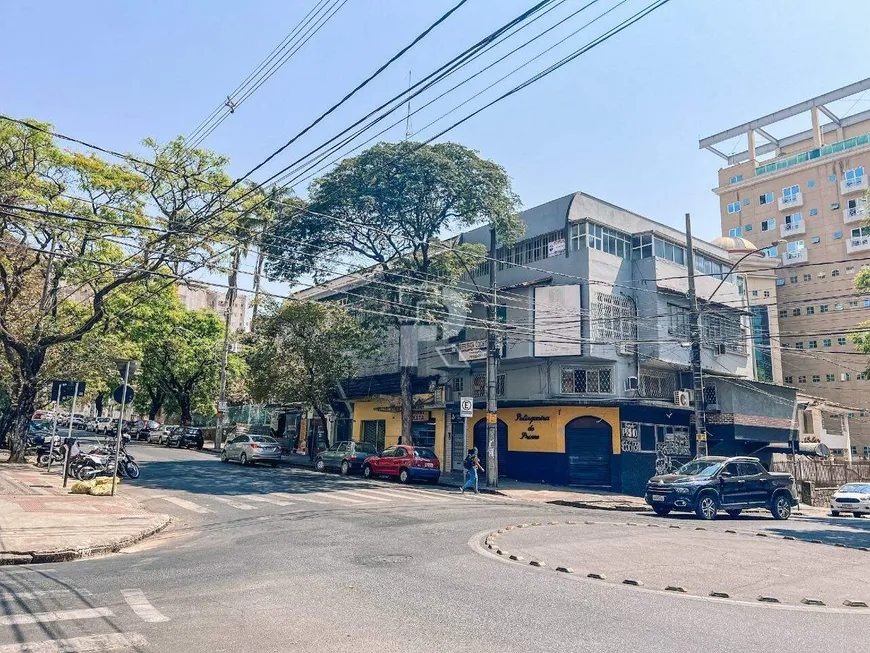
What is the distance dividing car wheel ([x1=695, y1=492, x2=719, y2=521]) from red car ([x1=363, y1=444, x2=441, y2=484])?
10643 millimetres

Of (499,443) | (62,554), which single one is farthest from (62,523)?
(499,443)

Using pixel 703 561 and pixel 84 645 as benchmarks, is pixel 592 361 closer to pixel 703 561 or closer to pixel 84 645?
pixel 703 561

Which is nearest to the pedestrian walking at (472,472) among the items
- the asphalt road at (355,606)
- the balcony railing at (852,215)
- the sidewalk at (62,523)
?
the asphalt road at (355,606)

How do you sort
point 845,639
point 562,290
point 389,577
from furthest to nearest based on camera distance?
point 562,290
point 389,577
point 845,639

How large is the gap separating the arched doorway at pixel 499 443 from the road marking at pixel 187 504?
52.9ft

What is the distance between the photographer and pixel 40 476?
20656 millimetres

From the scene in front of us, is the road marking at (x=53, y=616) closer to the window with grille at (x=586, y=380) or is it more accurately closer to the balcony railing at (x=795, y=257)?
the window with grille at (x=586, y=380)

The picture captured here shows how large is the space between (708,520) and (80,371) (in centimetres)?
2478

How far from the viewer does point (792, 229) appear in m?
63.7

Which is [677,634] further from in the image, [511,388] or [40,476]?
[511,388]

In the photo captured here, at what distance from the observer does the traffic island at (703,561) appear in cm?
797

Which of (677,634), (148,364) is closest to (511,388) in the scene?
(677,634)

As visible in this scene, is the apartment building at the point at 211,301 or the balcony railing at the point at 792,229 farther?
the apartment building at the point at 211,301

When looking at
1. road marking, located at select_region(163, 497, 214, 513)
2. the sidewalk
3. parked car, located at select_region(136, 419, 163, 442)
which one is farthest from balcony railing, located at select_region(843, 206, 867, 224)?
the sidewalk
